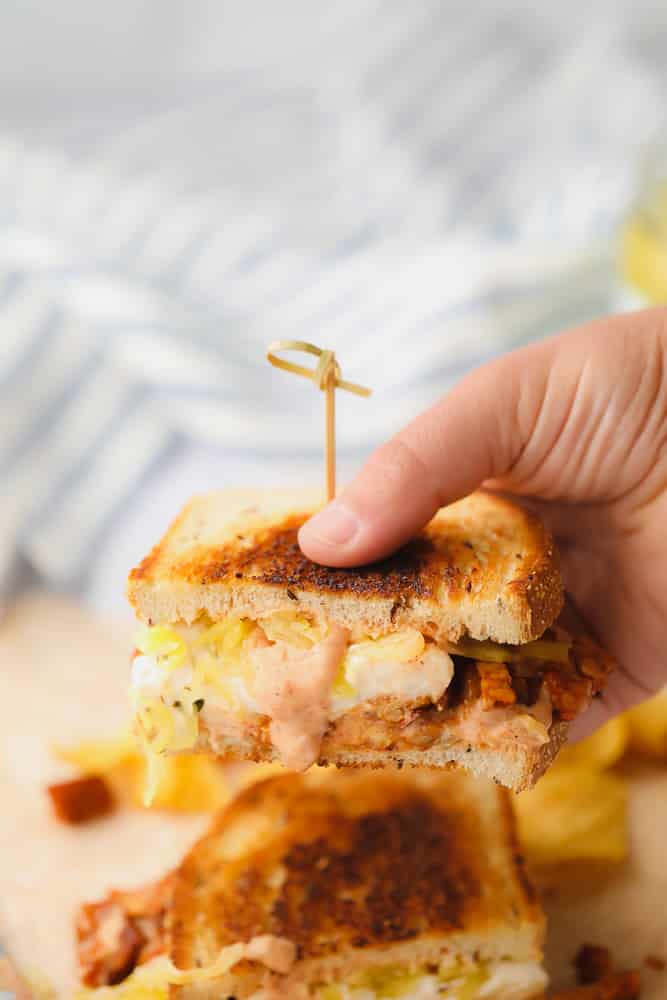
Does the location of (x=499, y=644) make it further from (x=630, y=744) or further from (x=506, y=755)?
(x=630, y=744)

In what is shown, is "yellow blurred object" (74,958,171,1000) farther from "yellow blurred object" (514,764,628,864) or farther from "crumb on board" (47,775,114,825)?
"yellow blurred object" (514,764,628,864)

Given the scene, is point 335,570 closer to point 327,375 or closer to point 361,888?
point 327,375

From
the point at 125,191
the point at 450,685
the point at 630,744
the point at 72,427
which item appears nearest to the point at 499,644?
the point at 450,685

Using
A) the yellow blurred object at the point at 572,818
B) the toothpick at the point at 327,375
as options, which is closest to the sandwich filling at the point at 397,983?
the yellow blurred object at the point at 572,818

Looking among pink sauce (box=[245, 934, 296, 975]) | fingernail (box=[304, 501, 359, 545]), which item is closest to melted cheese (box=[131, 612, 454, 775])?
fingernail (box=[304, 501, 359, 545])

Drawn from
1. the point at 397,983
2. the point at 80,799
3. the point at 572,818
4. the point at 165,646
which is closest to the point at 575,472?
the point at 572,818

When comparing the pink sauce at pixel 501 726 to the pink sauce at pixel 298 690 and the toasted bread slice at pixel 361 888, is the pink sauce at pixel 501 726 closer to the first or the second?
the pink sauce at pixel 298 690
